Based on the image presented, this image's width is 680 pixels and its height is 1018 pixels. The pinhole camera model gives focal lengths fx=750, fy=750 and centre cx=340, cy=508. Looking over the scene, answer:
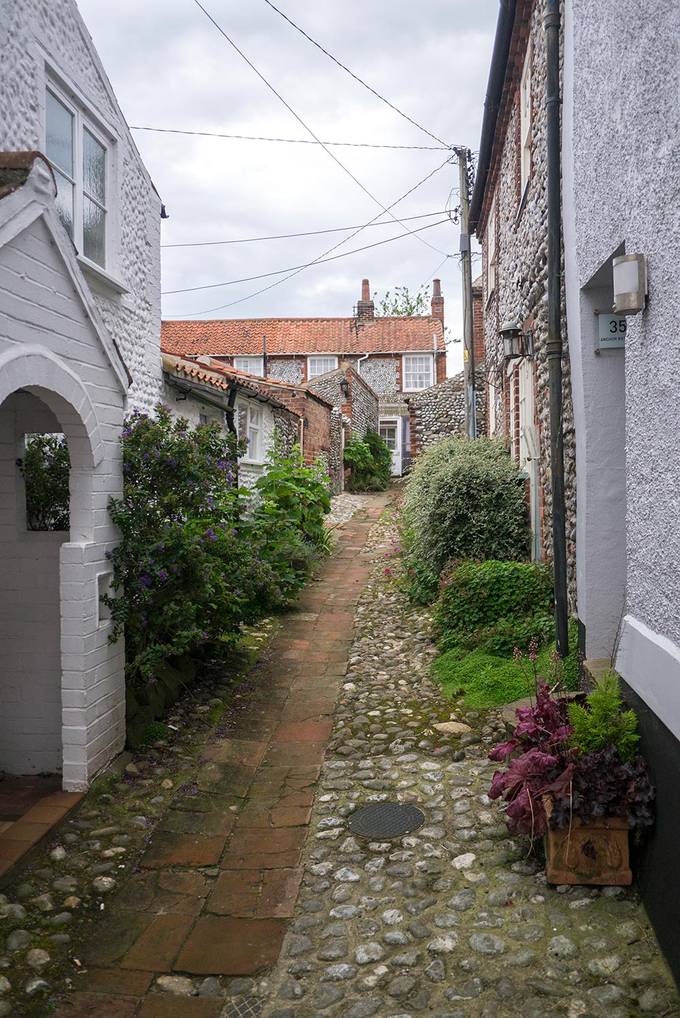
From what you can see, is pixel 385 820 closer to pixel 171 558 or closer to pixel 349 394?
pixel 171 558

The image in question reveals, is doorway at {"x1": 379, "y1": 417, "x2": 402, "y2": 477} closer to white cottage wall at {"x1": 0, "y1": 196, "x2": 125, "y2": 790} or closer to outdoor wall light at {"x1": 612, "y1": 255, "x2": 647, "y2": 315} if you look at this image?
white cottage wall at {"x1": 0, "y1": 196, "x2": 125, "y2": 790}

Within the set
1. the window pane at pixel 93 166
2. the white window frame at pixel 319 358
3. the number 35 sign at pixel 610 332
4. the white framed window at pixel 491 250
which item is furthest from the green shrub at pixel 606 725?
the white window frame at pixel 319 358

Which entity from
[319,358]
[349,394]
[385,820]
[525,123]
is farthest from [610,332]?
[319,358]

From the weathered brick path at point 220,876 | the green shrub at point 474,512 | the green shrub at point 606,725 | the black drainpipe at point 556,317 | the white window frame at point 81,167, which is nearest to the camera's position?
the weathered brick path at point 220,876

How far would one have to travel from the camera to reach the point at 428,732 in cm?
550

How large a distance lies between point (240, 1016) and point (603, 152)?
15.0 feet

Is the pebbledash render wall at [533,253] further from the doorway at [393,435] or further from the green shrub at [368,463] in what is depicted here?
the doorway at [393,435]

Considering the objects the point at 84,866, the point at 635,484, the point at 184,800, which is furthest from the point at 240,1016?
the point at 635,484

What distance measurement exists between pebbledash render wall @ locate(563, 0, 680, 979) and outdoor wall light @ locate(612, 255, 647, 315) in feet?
0.13

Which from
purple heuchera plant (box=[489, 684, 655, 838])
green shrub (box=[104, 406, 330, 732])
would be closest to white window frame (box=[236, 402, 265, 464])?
green shrub (box=[104, 406, 330, 732])

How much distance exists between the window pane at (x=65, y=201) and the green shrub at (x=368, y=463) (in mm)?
17018

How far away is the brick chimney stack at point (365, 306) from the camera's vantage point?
33188 millimetres

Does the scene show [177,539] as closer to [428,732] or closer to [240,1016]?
[428,732]

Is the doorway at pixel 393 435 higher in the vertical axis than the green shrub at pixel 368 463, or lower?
higher
